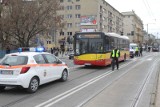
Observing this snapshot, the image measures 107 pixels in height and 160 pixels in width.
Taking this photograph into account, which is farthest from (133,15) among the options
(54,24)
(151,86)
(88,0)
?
(151,86)

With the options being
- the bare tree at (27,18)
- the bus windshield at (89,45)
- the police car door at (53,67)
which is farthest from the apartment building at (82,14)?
the police car door at (53,67)

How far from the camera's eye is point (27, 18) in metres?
32.2

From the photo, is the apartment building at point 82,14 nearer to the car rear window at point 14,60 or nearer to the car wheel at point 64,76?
the car wheel at point 64,76

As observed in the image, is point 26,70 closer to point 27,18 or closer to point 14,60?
point 14,60

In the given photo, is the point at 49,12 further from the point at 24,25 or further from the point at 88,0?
the point at 88,0

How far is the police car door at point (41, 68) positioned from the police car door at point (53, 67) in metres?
0.40

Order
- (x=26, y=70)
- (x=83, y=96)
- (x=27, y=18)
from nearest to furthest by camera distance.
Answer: (x=83, y=96), (x=26, y=70), (x=27, y=18)

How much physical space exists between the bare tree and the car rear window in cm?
2143

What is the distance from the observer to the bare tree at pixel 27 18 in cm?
3214

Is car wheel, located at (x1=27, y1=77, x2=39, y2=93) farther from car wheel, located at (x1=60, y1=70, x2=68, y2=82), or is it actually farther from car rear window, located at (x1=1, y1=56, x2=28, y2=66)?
car wheel, located at (x1=60, y1=70, x2=68, y2=82)

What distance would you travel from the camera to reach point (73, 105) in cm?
862

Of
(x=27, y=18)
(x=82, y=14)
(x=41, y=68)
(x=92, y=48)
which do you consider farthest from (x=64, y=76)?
(x=82, y=14)

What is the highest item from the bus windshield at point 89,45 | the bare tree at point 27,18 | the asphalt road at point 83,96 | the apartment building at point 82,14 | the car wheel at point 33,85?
the apartment building at point 82,14

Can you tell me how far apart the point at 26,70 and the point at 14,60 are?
0.73 m
